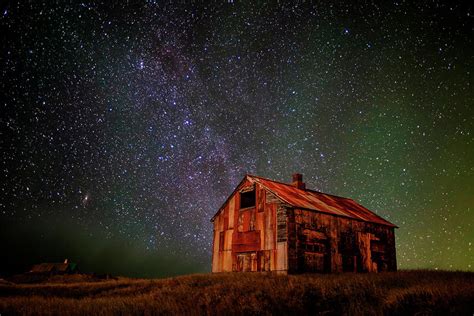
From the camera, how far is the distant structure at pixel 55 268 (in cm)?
4611

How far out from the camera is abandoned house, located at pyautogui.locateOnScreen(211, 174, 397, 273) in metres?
17.0

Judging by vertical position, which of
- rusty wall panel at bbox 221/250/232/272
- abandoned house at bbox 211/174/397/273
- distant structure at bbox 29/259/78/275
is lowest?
distant structure at bbox 29/259/78/275

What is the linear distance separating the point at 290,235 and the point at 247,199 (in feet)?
15.1

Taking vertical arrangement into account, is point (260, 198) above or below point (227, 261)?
above

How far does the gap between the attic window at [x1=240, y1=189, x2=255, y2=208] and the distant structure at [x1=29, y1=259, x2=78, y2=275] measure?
38725 millimetres

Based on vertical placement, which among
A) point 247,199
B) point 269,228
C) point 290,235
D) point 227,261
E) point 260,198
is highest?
point 247,199

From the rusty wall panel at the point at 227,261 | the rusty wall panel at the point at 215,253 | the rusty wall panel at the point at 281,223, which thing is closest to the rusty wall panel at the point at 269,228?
the rusty wall panel at the point at 281,223

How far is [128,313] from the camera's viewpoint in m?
8.92

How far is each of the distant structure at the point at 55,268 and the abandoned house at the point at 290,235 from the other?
120ft

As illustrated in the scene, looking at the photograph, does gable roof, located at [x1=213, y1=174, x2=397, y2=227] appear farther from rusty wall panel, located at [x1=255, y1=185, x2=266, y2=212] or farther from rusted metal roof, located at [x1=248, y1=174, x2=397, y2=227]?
rusty wall panel, located at [x1=255, y1=185, x2=266, y2=212]

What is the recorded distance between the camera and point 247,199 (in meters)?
20.6

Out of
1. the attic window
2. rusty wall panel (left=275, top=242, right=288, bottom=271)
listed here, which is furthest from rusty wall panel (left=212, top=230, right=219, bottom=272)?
rusty wall panel (left=275, top=242, right=288, bottom=271)

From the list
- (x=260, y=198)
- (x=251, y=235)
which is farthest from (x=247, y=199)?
(x=251, y=235)

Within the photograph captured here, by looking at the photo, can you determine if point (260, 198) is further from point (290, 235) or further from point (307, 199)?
point (307, 199)
